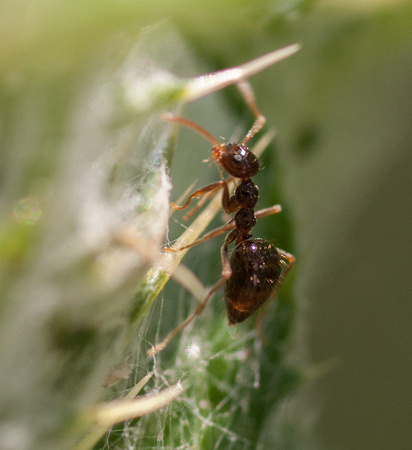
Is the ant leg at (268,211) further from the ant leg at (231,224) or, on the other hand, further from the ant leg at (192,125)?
the ant leg at (192,125)

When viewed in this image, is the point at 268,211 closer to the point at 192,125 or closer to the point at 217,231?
the point at 217,231

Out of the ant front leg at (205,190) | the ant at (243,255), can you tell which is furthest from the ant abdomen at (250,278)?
the ant front leg at (205,190)

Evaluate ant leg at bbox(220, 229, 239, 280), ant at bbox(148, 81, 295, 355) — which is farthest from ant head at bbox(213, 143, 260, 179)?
ant leg at bbox(220, 229, 239, 280)

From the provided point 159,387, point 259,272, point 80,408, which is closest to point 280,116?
point 259,272

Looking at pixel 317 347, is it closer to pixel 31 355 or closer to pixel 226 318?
pixel 226 318

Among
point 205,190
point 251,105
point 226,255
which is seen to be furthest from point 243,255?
point 251,105

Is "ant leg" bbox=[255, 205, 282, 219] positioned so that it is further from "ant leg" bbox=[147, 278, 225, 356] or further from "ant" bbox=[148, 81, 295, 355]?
"ant leg" bbox=[147, 278, 225, 356]
